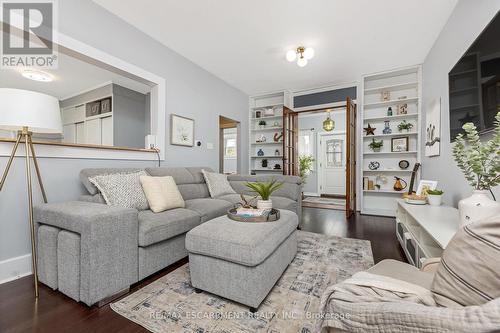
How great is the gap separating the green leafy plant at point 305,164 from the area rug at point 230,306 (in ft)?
16.0

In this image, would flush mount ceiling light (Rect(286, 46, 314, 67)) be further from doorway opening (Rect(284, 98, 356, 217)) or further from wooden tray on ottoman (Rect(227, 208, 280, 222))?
doorway opening (Rect(284, 98, 356, 217))

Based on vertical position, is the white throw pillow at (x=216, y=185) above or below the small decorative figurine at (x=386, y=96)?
below

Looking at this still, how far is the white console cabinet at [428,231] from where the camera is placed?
1.42 metres

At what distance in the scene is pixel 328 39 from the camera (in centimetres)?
299

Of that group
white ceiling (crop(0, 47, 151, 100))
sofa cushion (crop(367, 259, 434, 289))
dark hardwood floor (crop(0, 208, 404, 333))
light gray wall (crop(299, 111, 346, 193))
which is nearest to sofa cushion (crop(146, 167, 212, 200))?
dark hardwood floor (crop(0, 208, 404, 333))

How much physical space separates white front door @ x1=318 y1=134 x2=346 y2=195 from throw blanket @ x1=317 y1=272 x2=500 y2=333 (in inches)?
253

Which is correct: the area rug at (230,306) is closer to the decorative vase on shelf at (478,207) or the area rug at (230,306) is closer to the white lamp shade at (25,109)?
the decorative vase on shelf at (478,207)

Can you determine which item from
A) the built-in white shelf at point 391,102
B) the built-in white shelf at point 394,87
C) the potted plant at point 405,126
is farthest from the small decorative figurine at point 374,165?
the built-in white shelf at point 394,87

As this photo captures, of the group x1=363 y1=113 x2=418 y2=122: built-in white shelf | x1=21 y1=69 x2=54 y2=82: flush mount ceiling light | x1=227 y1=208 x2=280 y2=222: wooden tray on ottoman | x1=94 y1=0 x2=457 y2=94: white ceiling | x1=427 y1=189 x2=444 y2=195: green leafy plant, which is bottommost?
x1=227 y1=208 x2=280 y2=222: wooden tray on ottoman

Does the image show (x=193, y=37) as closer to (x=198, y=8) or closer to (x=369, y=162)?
(x=198, y=8)

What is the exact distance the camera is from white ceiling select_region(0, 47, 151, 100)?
12.1ft

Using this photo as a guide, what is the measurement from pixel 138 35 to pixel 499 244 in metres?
3.52

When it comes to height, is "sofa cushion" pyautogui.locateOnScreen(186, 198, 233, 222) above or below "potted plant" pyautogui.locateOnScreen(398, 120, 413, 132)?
below

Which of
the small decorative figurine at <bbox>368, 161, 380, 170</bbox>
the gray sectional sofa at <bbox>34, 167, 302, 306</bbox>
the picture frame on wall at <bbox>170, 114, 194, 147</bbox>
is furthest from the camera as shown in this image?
the small decorative figurine at <bbox>368, 161, 380, 170</bbox>
